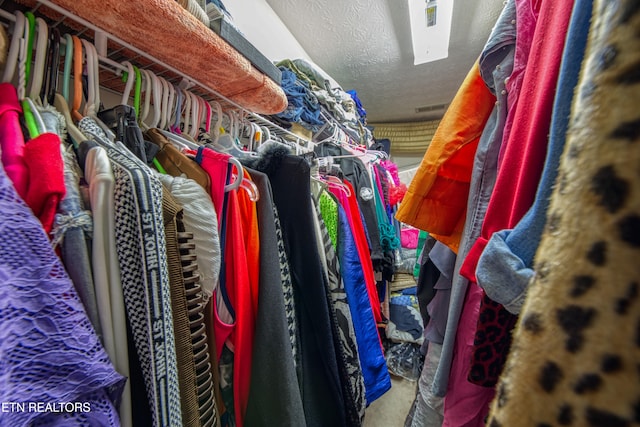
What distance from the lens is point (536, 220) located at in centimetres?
26

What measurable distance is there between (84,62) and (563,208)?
0.73 meters

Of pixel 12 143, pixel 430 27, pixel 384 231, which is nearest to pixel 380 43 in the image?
pixel 430 27

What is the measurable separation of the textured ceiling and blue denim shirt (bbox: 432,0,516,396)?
1.21 metres

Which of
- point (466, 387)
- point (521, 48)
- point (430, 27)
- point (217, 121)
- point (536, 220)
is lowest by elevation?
point (466, 387)

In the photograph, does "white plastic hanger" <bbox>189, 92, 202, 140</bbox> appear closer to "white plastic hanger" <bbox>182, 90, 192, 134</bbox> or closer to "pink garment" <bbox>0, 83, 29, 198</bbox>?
"white plastic hanger" <bbox>182, 90, 192, 134</bbox>

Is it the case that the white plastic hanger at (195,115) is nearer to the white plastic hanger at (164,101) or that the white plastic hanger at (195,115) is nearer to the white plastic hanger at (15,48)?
the white plastic hanger at (164,101)

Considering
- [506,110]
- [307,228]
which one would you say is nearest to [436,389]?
[307,228]

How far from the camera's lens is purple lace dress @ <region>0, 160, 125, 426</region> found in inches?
8.4

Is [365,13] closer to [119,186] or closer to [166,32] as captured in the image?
[166,32]

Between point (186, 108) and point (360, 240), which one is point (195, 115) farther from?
point (360, 240)

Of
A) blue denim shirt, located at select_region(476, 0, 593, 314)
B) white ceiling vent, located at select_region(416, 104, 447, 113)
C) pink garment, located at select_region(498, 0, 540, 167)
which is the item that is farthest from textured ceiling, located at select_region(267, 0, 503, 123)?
blue denim shirt, located at select_region(476, 0, 593, 314)

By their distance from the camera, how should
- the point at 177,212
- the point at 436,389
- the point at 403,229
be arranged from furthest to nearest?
the point at 403,229 → the point at 436,389 → the point at 177,212

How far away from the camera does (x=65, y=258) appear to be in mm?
301

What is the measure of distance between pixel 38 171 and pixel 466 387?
2.41 feet
